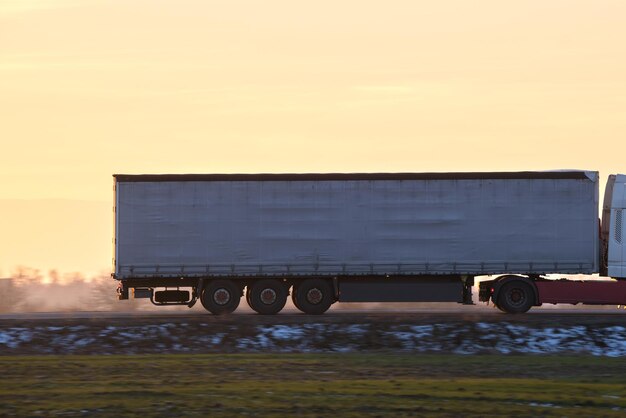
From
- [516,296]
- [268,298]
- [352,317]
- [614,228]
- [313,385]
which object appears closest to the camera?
[313,385]

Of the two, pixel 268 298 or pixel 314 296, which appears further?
pixel 314 296

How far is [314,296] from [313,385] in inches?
584

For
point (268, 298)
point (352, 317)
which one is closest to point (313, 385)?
point (352, 317)

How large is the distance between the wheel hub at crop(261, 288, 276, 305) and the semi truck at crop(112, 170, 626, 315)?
0.04 m

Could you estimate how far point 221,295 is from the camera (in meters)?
36.2

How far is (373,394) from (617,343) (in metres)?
13.1

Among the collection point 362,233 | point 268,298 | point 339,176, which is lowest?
point 268,298

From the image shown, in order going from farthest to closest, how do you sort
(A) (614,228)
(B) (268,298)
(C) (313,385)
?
(B) (268,298), (A) (614,228), (C) (313,385)

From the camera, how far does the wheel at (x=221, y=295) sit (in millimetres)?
36125

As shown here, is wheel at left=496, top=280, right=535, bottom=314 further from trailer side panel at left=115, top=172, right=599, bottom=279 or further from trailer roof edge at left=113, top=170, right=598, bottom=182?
trailer roof edge at left=113, top=170, right=598, bottom=182

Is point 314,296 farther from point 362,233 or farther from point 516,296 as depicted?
point 516,296

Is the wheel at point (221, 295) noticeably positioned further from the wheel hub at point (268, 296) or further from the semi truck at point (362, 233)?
the wheel hub at point (268, 296)

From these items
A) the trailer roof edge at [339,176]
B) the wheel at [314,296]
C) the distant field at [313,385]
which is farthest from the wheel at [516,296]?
the distant field at [313,385]

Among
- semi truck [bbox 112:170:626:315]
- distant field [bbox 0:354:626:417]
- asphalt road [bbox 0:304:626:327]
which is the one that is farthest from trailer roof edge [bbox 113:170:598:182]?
distant field [bbox 0:354:626:417]
